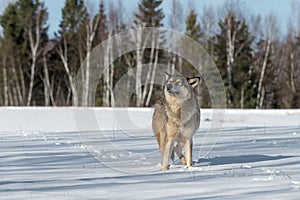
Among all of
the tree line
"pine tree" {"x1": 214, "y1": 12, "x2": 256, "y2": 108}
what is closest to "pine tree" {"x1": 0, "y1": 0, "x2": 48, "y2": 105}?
the tree line

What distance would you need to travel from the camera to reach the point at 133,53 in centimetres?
3250

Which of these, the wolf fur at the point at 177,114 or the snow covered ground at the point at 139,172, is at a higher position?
the wolf fur at the point at 177,114

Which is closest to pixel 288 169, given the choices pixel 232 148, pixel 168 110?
pixel 168 110

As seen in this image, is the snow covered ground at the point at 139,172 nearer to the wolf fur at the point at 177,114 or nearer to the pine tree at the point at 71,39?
the wolf fur at the point at 177,114

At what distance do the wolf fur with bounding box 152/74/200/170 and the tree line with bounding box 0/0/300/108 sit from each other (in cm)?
2396

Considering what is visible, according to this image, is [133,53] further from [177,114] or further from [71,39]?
[177,114]

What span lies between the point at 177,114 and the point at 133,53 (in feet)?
88.2

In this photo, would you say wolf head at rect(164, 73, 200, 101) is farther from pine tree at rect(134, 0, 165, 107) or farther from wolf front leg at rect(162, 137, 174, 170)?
pine tree at rect(134, 0, 165, 107)

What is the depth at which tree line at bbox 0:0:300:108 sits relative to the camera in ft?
110

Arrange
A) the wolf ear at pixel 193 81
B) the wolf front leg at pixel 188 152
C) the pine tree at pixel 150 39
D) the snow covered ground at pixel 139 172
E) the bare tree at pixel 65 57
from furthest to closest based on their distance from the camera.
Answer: the bare tree at pixel 65 57 → the pine tree at pixel 150 39 → the wolf front leg at pixel 188 152 → the wolf ear at pixel 193 81 → the snow covered ground at pixel 139 172

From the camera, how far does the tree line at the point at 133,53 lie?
33.5m

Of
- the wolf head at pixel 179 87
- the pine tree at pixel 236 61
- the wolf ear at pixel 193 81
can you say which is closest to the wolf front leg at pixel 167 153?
the wolf head at pixel 179 87

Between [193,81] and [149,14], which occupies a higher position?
[149,14]

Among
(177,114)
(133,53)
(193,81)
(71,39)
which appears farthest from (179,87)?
(71,39)
